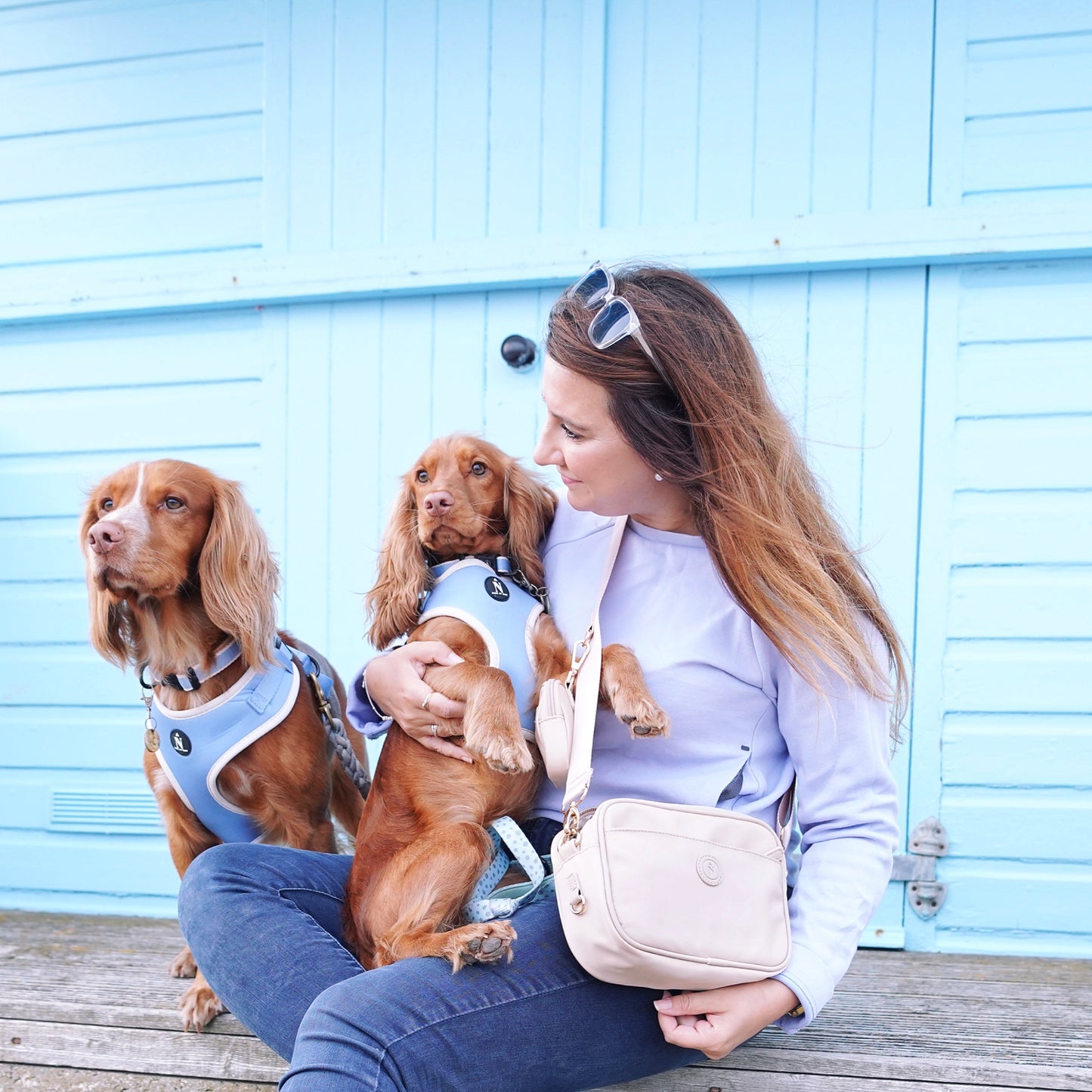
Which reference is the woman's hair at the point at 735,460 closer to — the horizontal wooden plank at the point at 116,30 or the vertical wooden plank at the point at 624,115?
the vertical wooden plank at the point at 624,115

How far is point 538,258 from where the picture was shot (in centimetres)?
283

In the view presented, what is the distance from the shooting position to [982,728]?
264 centimetres

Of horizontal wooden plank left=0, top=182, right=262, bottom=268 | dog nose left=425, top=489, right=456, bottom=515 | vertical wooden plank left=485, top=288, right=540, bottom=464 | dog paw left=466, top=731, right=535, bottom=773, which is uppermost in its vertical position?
horizontal wooden plank left=0, top=182, right=262, bottom=268

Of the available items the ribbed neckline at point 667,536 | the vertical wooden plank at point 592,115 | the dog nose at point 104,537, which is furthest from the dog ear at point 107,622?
the vertical wooden plank at point 592,115

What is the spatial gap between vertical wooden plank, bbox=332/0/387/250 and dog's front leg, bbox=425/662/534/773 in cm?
175

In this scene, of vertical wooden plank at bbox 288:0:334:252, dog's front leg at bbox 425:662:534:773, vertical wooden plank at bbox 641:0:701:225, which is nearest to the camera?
dog's front leg at bbox 425:662:534:773

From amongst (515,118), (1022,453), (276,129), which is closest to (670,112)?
(515,118)

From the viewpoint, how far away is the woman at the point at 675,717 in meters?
1.29

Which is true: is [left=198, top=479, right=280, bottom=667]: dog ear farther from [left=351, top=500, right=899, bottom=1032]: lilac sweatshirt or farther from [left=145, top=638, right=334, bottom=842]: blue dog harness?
[left=351, top=500, right=899, bottom=1032]: lilac sweatshirt

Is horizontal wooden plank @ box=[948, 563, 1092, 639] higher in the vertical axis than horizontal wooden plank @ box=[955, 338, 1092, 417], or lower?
lower

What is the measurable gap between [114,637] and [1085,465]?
2346mm

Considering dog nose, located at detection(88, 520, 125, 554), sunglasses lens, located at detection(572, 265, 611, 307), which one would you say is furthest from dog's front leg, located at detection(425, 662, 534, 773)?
dog nose, located at detection(88, 520, 125, 554)

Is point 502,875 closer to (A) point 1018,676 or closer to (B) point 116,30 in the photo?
(A) point 1018,676

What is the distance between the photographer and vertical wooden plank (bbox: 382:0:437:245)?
118 inches
